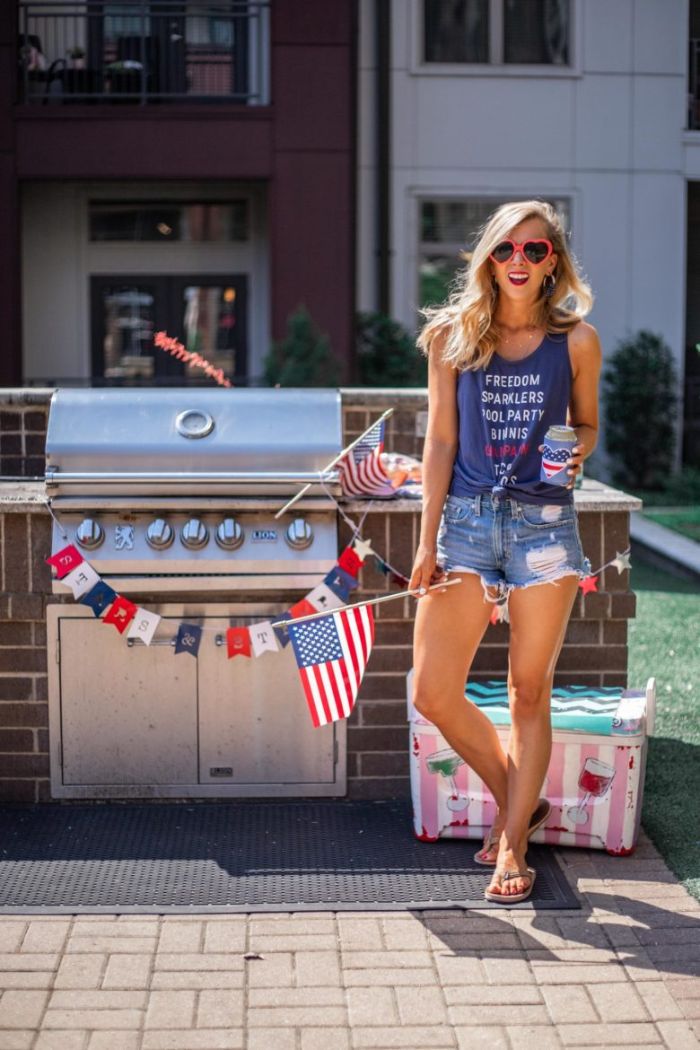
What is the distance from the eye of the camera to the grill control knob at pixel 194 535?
4.46m

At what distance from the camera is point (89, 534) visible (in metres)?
4.45

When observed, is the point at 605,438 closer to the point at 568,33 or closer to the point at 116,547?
the point at 568,33

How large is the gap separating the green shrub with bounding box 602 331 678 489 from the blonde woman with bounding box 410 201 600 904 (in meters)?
11.7

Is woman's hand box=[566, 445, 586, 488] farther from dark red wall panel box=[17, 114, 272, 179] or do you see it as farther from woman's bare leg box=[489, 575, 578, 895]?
dark red wall panel box=[17, 114, 272, 179]

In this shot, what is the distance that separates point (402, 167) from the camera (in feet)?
51.1

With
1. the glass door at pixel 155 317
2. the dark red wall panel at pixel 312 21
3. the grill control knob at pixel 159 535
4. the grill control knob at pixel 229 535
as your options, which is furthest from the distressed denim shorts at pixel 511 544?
the glass door at pixel 155 317

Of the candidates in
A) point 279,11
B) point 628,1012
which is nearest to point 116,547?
point 628,1012

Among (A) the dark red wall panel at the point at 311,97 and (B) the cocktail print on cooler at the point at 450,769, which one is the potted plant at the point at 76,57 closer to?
(A) the dark red wall panel at the point at 311,97

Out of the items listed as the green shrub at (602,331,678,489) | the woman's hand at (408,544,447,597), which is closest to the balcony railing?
the green shrub at (602,331,678,489)

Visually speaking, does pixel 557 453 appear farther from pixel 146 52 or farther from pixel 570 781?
pixel 146 52

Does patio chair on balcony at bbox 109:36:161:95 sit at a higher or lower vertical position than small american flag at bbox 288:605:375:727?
higher

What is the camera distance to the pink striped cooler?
4188 mm

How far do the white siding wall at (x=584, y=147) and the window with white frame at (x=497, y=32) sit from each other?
25cm

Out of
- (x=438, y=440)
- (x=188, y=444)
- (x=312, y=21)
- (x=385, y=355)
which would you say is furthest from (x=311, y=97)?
(x=438, y=440)
